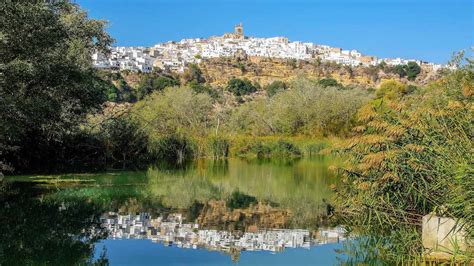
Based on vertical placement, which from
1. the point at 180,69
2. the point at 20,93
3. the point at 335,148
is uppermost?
the point at 180,69

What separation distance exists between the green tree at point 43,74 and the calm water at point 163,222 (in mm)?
2270

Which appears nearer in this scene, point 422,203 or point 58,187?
point 422,203

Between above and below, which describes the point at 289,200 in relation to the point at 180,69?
below

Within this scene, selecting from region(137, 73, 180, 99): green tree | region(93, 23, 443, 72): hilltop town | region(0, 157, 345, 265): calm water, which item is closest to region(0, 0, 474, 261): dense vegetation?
region(0, 157, 345, 265): calm water

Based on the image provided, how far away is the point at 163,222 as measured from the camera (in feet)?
44.1

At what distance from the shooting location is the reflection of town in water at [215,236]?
1109 cm

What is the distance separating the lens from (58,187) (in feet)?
62.3

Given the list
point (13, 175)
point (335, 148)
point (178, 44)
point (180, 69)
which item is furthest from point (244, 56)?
point (335, 148)

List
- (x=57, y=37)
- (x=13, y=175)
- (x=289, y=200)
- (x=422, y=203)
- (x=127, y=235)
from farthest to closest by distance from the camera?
(x=13, y=175)
(x=57, y=37)
(x=289, y=200)
(x=127, y=235)
(x=422, y=203)

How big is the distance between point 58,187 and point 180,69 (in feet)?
274

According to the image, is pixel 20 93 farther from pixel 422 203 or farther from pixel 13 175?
pixel 422 203

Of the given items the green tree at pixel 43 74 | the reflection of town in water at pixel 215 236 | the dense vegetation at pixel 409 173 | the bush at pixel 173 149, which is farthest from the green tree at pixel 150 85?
the dense vegetation at pixel 409 173

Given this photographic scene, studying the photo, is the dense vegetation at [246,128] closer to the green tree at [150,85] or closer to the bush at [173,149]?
the bush at [173,149]

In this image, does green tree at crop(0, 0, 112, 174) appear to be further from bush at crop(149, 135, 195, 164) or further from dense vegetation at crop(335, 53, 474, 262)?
dense vegetation at crop(335, 53, 474, 262)
